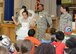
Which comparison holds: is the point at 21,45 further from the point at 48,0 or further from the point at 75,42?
the point at 48,0

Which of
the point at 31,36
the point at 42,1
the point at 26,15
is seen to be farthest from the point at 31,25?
the point at 42,1

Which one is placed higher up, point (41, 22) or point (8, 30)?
point (41, 22)

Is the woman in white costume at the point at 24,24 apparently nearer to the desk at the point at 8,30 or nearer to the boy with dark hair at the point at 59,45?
the desk at the point at 8,30

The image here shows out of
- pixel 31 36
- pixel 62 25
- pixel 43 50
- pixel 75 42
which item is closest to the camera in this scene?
pixel 43 50

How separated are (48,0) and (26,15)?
159 inches

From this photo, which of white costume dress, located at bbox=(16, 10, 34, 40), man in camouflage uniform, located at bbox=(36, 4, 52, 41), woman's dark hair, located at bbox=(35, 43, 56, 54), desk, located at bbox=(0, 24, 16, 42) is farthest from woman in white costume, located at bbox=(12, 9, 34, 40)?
woman's dark hair, located at bbox=(35, 43, 56, 54)

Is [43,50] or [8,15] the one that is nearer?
[43,50]

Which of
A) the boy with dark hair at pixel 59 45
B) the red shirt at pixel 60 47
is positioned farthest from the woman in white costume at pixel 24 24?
the red shirt at pixel 60 47

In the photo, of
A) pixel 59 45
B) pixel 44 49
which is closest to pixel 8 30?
pixel 59 45

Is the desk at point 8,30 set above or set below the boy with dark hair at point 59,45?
below

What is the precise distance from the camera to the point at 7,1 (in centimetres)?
1115

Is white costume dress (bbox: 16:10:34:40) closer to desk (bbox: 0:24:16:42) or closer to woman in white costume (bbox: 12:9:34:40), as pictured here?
woman in white costume (bbox: 12:9:34:40)

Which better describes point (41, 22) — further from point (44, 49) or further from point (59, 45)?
point (44, 49)

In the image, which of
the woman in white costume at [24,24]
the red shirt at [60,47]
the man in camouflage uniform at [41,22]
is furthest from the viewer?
the man in camouflage uniform at [41,22]
